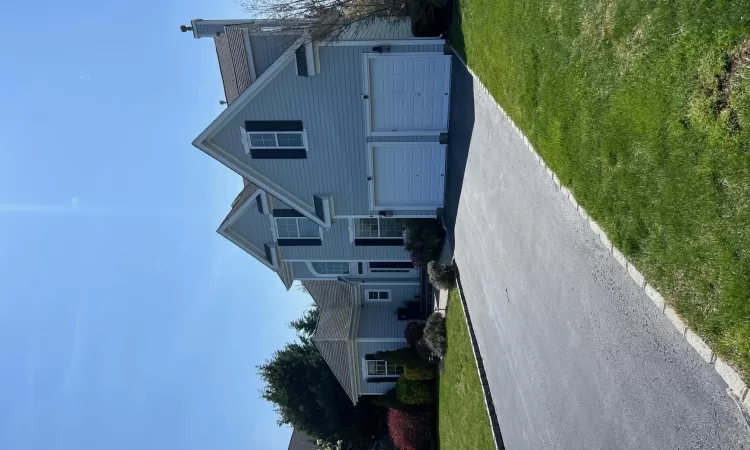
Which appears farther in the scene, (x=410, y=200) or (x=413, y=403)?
(x=413, y=403)

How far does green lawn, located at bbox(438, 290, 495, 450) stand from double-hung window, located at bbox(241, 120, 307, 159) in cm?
743

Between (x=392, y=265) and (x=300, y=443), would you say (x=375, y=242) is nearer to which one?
(x=392, y=265)

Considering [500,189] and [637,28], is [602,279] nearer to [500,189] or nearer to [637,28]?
[637,28]

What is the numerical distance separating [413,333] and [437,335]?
11.5 feet

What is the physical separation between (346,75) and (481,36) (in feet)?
16.0

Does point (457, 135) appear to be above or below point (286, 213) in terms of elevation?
above

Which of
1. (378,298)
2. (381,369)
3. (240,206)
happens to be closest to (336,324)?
(378,298)

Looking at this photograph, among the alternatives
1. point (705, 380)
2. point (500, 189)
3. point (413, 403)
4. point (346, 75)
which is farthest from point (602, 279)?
point (413, 403)

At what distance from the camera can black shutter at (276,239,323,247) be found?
67.3 feet

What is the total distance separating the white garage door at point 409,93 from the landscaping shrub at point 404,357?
32.3ft

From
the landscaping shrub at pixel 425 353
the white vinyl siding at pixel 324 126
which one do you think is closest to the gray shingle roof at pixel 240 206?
the white vinyl siding at pixel 324 126

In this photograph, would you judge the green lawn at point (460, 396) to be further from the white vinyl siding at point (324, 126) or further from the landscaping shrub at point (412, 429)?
the white vinyl siding at point (324, 126)

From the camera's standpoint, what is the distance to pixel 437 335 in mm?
18250

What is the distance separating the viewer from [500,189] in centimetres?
1089
